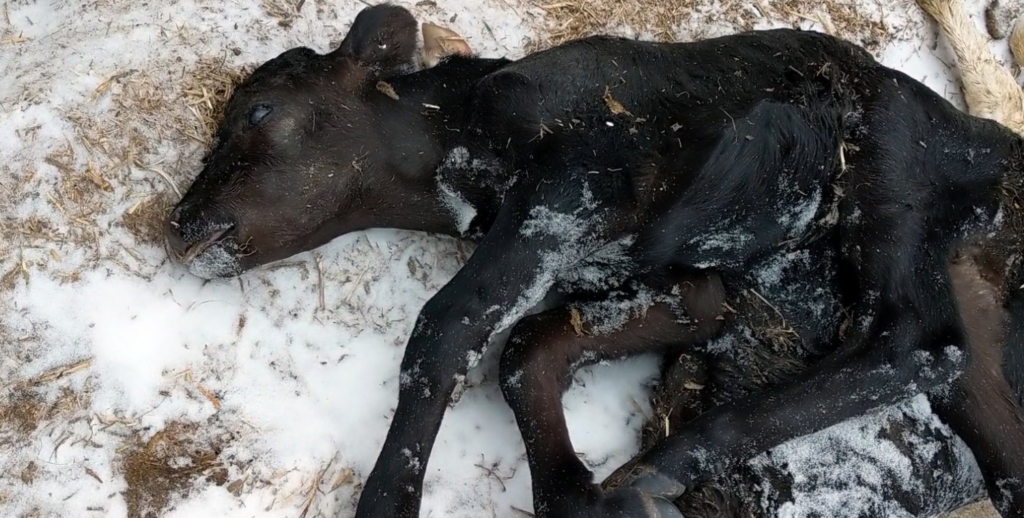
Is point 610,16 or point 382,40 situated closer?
point 382,40

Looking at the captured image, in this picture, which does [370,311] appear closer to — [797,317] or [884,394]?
[797,317]

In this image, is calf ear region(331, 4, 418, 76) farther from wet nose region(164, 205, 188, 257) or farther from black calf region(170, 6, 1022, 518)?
wet nose region(164, 205, 188, 257)

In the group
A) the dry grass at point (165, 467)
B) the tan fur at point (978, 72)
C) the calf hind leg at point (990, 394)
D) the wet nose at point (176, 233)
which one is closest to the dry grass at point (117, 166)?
the wet nose at point (176, 233)

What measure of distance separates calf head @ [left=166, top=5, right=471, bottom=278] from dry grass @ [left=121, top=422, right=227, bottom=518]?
A: 0.69 meters

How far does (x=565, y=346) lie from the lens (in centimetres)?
357

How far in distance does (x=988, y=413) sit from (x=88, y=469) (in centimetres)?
367

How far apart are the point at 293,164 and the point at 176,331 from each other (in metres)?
0.91

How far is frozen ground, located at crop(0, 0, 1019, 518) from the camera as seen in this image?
330cm

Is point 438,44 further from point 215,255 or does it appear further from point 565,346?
point 565,346

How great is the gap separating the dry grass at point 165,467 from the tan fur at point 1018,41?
15.9ft

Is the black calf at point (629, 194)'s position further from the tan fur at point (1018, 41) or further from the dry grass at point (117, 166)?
the tan fur at point (1018, 41)

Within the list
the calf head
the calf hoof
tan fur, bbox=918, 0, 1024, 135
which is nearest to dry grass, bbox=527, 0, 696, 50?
the calf head

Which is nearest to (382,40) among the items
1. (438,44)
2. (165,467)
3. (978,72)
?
(438,44)

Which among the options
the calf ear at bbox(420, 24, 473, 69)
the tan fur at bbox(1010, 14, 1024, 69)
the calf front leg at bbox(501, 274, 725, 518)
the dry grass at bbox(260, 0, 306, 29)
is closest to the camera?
the calf front leg at bbox(501, 274, 725, 518)
